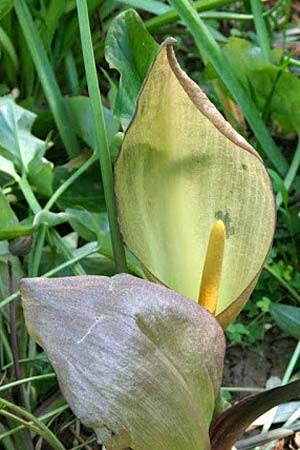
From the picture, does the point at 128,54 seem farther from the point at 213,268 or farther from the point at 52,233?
the point at 213,268

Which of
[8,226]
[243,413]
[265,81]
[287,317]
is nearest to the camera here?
[243,413]

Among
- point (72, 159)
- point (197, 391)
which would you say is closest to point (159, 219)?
point (197, 391)

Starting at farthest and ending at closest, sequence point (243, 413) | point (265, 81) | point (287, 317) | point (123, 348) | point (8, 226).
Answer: point (265, 81) → point (287, 317) → point (8, 226) → point (243, 413) → point (123, 348)

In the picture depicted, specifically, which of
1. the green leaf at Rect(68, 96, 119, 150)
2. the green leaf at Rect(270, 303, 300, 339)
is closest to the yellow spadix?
the green leaf at Rect(270, 303, 300, 339)

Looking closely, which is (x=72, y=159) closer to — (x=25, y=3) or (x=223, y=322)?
(x=25, y=3)

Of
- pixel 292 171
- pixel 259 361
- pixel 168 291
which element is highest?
pixel 168 291

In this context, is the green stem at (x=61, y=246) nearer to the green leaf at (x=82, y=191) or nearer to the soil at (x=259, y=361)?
the green leaf at (x=82, y=191)

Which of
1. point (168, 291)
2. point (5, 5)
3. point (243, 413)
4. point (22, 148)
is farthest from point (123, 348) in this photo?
point (5, 5)
